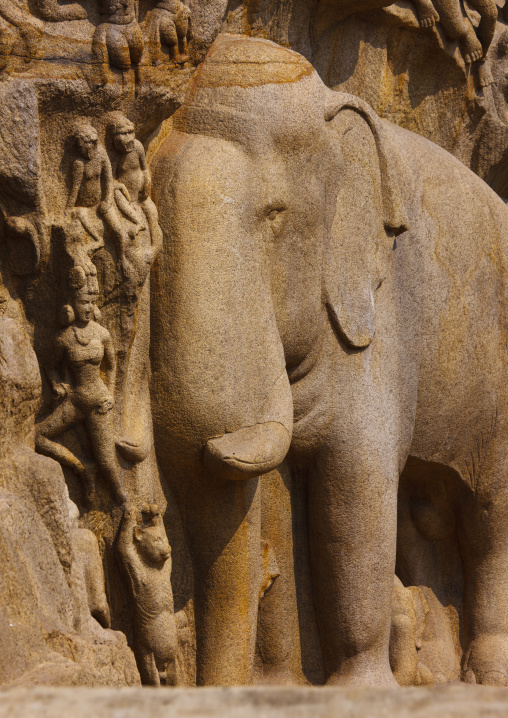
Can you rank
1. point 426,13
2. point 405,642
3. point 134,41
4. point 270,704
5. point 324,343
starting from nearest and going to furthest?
point 270,704 → point 134,41 → point 324,343 → point 405,642 → point 426,13

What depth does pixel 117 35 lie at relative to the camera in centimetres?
242

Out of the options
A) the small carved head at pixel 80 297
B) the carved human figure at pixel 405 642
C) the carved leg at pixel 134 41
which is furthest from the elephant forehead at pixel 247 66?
the carved human figure at pixel 405 642

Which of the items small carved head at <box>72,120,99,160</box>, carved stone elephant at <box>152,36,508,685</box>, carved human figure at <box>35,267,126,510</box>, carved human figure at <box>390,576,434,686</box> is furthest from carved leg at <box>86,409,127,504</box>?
carved human figure at <box>390,576,434,686</box>

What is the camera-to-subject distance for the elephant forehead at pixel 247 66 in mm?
2688

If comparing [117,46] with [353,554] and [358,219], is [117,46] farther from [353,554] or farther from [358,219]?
[353,554]

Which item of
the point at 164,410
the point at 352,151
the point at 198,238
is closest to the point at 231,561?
the point at 164,410

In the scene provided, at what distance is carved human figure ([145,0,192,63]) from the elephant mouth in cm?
73

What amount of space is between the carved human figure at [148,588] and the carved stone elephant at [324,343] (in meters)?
0.15

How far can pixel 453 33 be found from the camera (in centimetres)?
361

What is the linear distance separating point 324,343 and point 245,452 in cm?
42

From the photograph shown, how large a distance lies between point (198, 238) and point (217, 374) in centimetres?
26

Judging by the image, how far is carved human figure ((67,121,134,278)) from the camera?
2.43 m

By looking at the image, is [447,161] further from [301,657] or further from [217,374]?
[301,657]

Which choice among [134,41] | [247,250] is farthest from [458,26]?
[134,41]
